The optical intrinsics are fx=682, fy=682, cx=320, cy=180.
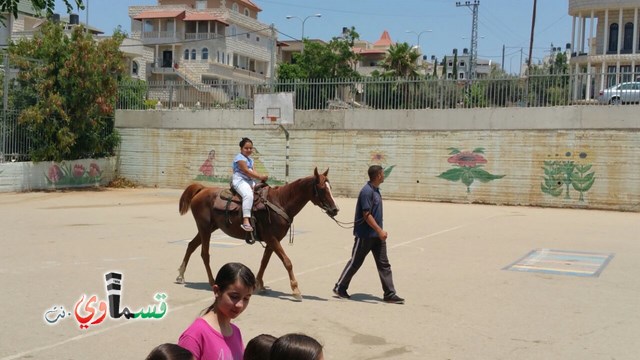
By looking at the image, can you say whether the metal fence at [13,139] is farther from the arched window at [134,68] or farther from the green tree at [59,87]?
the arched window at [134,68]

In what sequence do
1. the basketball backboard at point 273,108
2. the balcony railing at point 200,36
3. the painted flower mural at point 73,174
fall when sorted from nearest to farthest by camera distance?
the painted flower mural at point 73,174 < the basketball backboard at point 273,108 < the balcony railing at point 200,36

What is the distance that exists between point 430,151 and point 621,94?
7.01 metres

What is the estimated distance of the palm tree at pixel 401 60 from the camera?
154 ft

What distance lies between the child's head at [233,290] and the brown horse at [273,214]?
5.25m

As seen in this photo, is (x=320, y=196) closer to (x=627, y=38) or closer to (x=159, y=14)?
(x=627, y=38)

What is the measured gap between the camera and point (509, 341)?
712 cm

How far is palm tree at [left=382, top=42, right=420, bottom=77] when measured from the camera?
4700 cm

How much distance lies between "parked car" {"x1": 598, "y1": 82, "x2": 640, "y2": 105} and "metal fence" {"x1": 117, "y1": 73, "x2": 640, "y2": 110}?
11 centimetres

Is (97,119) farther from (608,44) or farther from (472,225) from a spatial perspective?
(608,44)

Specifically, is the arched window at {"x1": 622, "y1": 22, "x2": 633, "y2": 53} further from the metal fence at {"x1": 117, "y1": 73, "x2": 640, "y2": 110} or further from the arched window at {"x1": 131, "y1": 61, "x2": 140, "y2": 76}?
the arched window at {"x1": 131, "y1": 61, "x2": 140, "y2": 76}

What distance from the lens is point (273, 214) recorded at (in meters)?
9.45

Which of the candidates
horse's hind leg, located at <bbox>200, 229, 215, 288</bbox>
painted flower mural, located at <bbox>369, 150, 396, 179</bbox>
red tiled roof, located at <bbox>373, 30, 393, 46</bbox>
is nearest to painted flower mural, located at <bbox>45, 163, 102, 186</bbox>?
painted flower mural, located at <bbox>369, 150, 396, 179</bbox>

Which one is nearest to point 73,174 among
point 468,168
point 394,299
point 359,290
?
point 468,168

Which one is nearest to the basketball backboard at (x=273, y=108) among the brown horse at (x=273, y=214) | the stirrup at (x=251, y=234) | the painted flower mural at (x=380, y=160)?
the painted flower mural at (x=380, y=160)
